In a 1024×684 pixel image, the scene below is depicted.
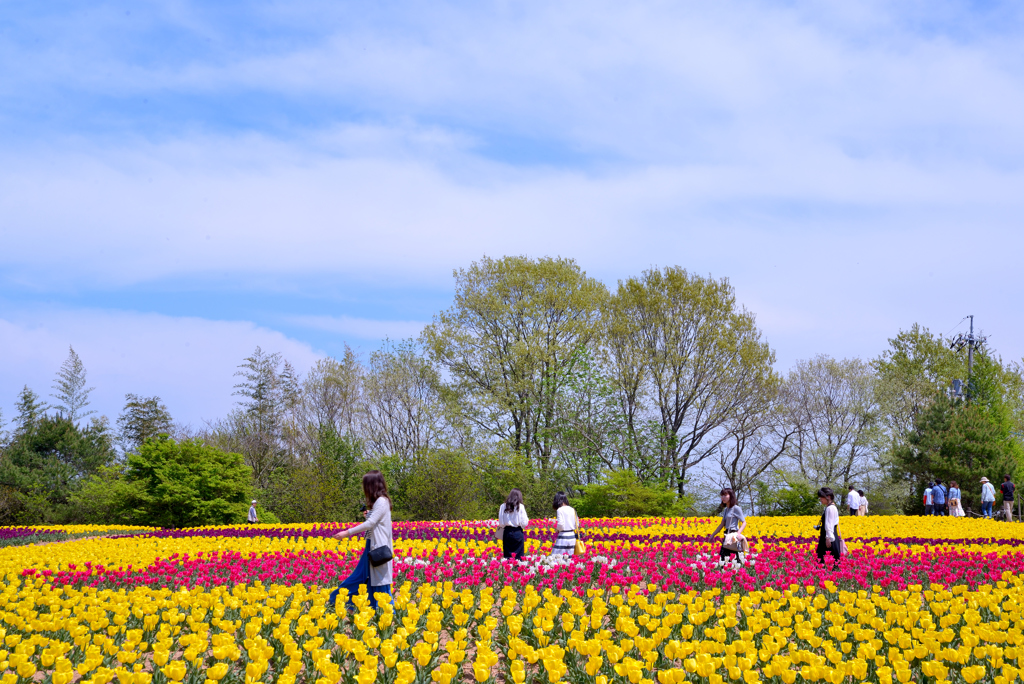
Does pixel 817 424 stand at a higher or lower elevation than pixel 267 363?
lower

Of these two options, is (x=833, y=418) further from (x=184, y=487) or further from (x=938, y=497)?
(x=184, y=487)

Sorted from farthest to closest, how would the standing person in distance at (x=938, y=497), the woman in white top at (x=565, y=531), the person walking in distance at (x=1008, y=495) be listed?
the standing person in distance at (x=938, y=497) < the person walking in distance at (x=1008, y=495) < the woman in white top at (x=565, y=531)

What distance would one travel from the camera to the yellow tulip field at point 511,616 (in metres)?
5.43

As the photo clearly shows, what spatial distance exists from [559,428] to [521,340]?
4.39 m

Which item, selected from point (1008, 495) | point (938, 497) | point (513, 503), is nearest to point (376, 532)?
point (513, 503)

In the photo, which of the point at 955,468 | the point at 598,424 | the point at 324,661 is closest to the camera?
the point at 324,661

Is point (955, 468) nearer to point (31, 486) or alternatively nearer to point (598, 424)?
point (598, 424)

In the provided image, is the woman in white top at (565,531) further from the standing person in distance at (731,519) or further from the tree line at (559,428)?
the tree line at (559,428)

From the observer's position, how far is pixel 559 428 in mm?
35094

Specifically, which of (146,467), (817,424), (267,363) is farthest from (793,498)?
(267,363)

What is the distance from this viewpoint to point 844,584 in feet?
32.4

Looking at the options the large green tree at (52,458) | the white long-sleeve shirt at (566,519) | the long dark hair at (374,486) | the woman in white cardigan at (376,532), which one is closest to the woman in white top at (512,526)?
the white long-sleeve shirt at (566,519)

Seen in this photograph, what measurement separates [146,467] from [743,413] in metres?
24.7

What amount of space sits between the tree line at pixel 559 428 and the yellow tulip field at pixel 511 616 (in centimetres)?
1280
